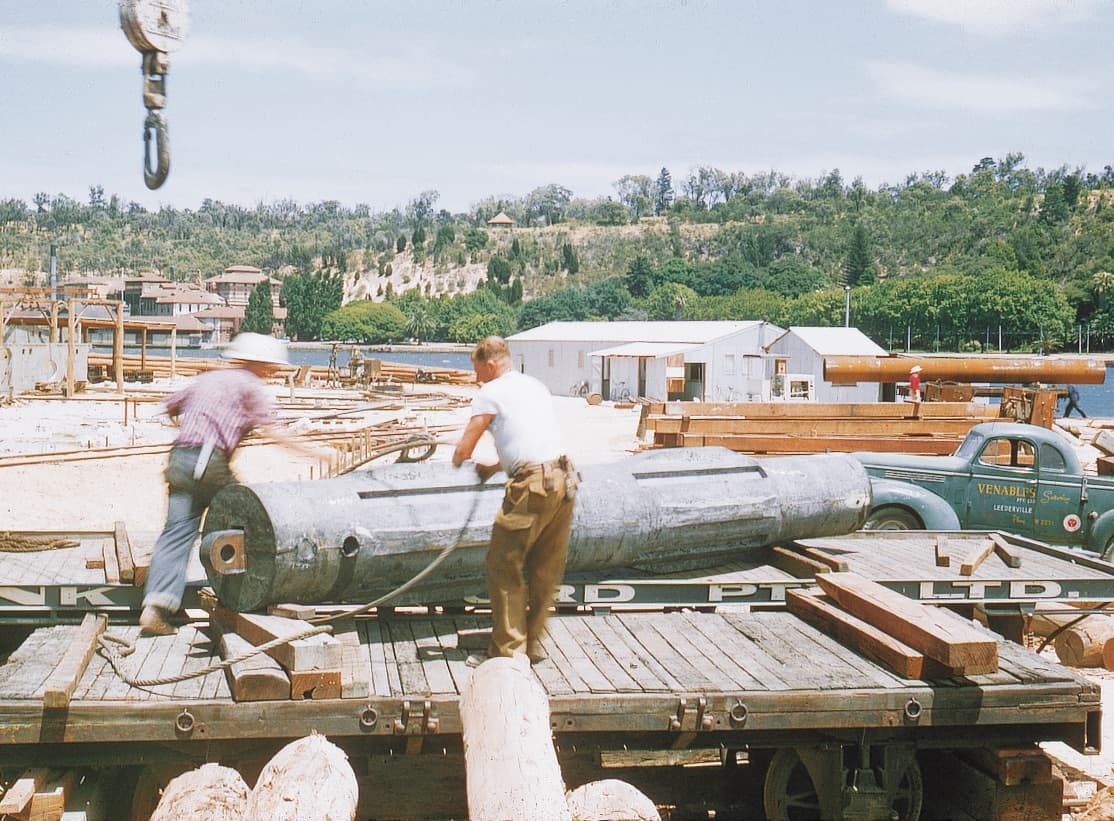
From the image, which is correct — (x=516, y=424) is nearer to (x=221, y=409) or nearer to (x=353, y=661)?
(x=353, y=661)

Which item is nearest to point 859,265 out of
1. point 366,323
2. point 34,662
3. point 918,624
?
point 366,323

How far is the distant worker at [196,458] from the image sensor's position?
696cm

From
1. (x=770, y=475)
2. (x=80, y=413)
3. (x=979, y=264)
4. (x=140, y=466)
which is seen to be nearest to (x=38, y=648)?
(x=770, y=475)

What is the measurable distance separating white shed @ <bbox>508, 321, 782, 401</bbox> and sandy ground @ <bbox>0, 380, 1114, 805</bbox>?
578 centimetres

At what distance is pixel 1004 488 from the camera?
13.2 metres

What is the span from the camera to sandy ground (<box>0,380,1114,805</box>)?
50.2ft

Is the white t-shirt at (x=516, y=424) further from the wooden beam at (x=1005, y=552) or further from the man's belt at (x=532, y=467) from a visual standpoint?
the wooden beam at (x=1005, y=552)

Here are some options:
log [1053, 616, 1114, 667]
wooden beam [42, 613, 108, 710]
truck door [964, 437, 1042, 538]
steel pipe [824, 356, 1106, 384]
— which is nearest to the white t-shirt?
wooden beam [42, 613, 108, 710]

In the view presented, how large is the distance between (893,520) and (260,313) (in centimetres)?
11545

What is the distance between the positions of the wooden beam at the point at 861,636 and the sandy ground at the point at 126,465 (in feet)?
7.58

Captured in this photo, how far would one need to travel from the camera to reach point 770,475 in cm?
841

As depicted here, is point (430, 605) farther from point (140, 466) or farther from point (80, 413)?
point (80, 413)

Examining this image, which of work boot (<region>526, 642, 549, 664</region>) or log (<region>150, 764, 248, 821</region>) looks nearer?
log (<region>150, 764, 248, 821</region>)

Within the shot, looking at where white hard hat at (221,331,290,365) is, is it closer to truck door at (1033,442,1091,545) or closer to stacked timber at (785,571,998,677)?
stacked timber at (785,571,998,677)
